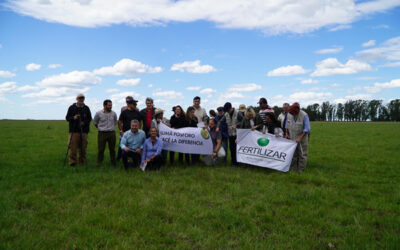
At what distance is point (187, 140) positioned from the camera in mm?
10016

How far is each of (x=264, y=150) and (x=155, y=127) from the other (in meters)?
3.80

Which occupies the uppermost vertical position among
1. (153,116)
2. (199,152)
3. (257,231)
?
(153,116)

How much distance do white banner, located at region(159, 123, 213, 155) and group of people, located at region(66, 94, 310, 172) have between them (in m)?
0.26

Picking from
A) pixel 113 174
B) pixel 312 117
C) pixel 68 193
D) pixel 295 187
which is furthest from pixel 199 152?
pixel 312 117

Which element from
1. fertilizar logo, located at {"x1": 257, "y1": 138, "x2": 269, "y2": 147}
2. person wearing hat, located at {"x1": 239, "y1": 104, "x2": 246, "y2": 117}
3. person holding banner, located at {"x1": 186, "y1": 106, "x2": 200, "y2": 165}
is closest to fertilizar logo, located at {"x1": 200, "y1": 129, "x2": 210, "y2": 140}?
person holding banner, located at {"x1": 186, "y1": 106, "x2": 200, "y2": 165}

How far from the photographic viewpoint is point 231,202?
620 cm

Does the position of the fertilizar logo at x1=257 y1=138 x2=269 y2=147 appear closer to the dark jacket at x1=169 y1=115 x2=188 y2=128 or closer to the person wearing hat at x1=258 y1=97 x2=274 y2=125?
the person wearing hat at x1=258 y1=97 x2=274 y2=125

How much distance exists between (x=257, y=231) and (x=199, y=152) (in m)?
5.32

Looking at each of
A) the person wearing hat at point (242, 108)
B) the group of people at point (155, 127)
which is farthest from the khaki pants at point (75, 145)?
the person wearing hat at point (242, 108)

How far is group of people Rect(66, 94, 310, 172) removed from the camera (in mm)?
9156

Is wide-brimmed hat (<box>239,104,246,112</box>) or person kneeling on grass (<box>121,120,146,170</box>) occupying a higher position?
wide-brimmed hat (<box>239,104,246,112</box>)

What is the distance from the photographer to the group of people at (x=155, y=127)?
916cm

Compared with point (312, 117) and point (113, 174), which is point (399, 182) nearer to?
point (113, 174)

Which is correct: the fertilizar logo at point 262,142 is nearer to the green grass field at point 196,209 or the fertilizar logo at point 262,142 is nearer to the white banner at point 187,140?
the green grass field at point 196,209
